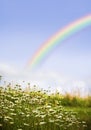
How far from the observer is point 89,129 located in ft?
35.4

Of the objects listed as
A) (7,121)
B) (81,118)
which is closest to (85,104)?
(81,118)

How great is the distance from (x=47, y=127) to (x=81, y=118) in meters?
2.27

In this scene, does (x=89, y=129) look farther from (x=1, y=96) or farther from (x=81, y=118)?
(x=1, y=96)

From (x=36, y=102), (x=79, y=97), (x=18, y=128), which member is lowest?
(x=18, y=128)

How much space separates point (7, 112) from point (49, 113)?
1034 mm

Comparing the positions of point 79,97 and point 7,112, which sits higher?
point 79,97

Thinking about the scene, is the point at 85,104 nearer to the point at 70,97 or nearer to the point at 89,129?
the point at 70,97

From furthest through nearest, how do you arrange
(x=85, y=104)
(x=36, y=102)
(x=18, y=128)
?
(x=85, y=104) → (x=36, y=102) → (x=18, y=128)

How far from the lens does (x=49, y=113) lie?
416 inches

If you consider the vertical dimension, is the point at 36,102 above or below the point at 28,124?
above

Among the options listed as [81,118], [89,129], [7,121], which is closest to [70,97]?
[81,118]

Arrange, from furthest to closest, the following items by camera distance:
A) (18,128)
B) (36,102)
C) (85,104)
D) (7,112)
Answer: (85,104), (36,102), (7,112), (18,128)

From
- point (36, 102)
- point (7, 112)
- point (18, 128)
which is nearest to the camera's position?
point (18, 128)

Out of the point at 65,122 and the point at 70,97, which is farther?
the point at 70,97
